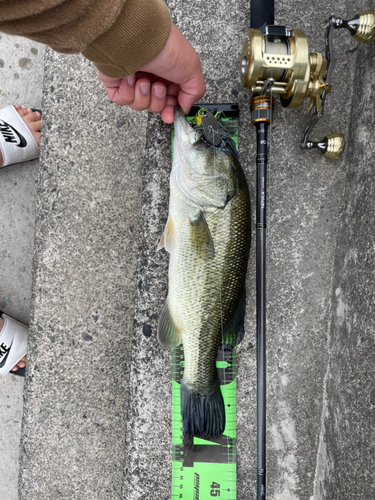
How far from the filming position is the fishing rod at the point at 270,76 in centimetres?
142

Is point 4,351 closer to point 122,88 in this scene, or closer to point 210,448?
point 210,448

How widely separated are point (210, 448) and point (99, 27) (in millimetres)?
1912

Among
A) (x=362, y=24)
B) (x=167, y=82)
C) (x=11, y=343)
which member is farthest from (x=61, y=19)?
(x=11, y=343)

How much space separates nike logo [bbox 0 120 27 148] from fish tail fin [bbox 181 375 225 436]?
6.50ft

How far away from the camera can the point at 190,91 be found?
1558mm

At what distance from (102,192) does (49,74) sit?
82 centimetres

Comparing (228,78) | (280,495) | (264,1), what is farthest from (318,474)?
(264,1)

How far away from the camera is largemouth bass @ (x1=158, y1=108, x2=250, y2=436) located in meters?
1.53

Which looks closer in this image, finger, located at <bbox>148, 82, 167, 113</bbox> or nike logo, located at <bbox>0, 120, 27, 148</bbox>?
finger, located at <bbox>148, 82, 167, 113</bbox>

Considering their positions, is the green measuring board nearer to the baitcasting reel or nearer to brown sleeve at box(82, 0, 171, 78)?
the baitcasting reel

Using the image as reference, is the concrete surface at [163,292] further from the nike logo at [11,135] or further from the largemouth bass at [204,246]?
the nike logo at [11,135]

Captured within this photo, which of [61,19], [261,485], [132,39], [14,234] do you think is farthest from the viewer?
[14,234]

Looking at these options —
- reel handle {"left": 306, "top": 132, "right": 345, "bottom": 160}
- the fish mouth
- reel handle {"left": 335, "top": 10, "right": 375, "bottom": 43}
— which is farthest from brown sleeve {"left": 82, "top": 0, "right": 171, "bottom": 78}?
reel handle {"left": 306, "top": 132, "right": 345, "bottom": 160}

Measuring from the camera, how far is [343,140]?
167 centimetres
